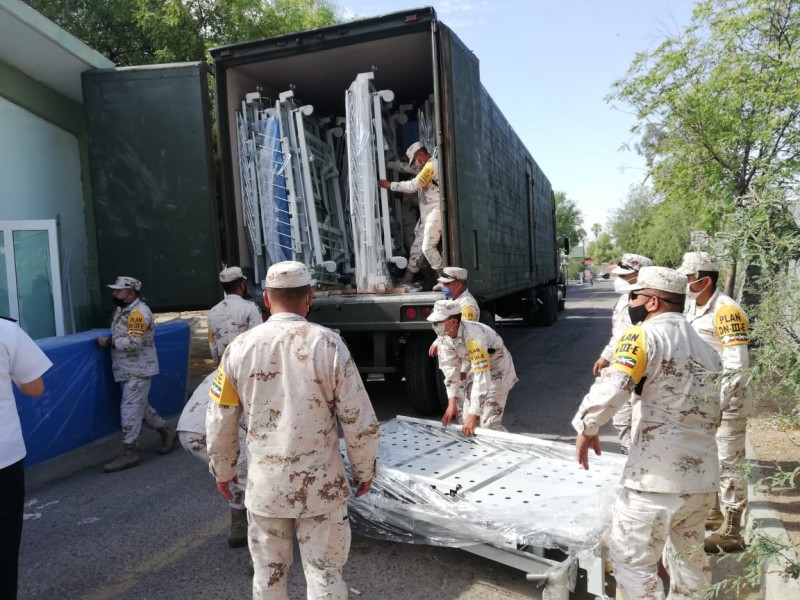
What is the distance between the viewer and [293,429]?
83.7 inches

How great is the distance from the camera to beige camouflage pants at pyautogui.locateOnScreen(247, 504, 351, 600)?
217 centimetres

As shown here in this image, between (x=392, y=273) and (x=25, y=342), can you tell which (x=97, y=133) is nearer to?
(x=392, y=273)

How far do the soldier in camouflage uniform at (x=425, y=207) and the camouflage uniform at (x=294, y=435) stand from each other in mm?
3533

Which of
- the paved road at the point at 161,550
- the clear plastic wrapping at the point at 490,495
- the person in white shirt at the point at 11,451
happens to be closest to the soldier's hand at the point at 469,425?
the clear plastic wrapping at the point at 490,495

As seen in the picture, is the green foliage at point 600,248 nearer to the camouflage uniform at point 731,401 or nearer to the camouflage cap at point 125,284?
the camouflage cap at point 125,284

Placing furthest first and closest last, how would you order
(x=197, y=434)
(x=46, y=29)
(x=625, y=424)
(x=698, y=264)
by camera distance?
(x=46, y=29) → (x=625, y=424) → (x=698, y=264) → (x=197, y=434)

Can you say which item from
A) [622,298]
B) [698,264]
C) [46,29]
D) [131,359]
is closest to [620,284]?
[622,298]

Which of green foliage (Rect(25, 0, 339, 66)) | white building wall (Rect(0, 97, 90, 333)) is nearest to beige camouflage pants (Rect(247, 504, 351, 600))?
white building wall (Rect(0, 97, 90, 333))

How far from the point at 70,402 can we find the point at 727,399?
4.84 m

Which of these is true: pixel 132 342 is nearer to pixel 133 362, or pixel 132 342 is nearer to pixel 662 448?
pixel 133 362

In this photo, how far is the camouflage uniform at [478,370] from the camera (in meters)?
3.82

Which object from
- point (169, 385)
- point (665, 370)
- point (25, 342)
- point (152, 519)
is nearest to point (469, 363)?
point (665, 370)

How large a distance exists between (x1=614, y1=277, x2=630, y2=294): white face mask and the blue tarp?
433 cm

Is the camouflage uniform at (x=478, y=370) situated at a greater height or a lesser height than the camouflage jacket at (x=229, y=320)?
lesser
